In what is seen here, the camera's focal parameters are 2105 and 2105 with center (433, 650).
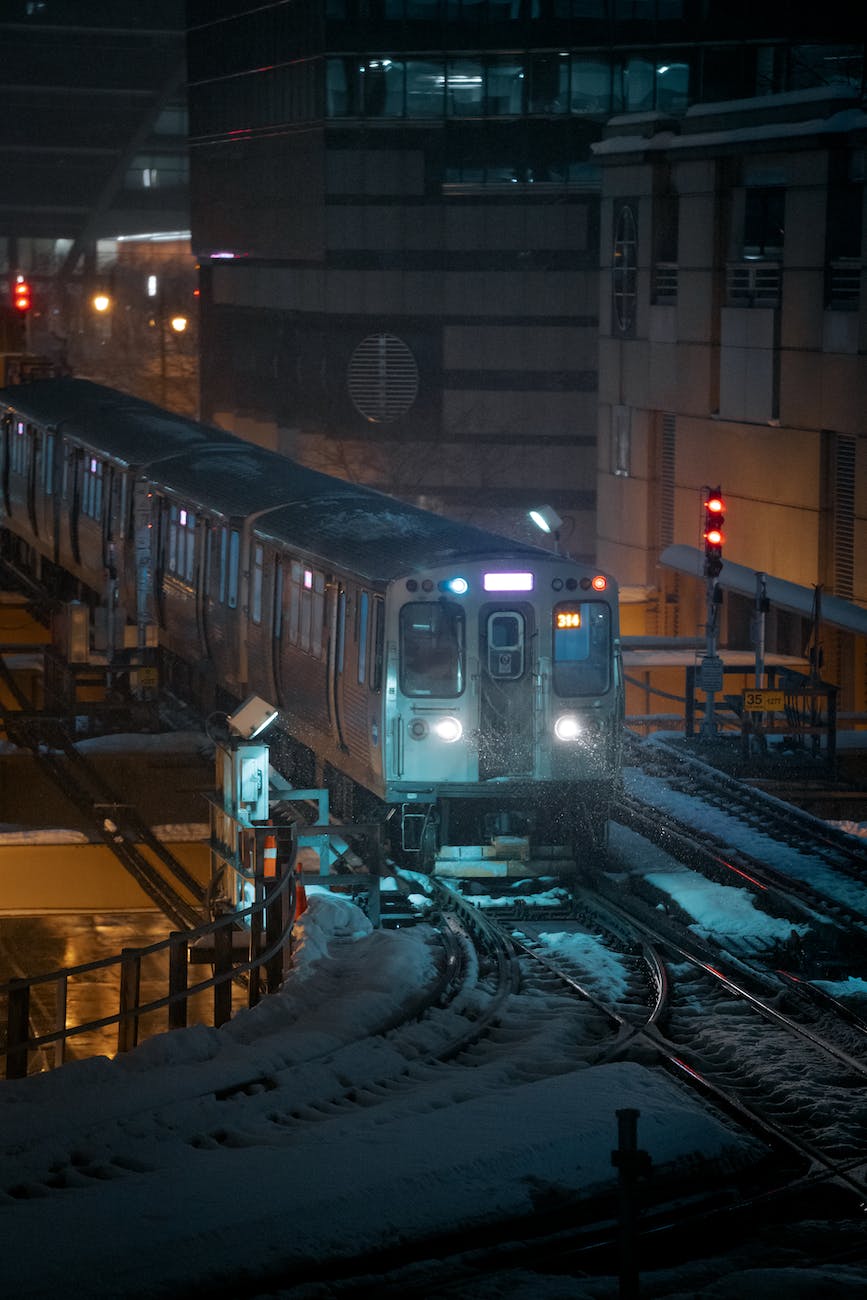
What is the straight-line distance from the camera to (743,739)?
2431 centimetres

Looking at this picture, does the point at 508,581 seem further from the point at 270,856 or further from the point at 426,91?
the point at 426,91

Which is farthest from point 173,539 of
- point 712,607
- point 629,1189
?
point 629,1189

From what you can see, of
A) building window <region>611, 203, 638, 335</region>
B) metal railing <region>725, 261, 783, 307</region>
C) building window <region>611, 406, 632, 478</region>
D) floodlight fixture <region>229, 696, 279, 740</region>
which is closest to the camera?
floodlight fixture <region>229, 696, 279, 740</region>

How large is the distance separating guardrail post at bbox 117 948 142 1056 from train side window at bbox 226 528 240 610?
8485mm

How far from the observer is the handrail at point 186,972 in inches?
489

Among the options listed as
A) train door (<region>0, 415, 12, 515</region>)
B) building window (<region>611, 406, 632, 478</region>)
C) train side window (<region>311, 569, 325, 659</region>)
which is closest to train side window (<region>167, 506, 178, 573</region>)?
train side window (<region>311, 569, 325, 659</region>)

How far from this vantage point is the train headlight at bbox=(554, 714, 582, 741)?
672 inches

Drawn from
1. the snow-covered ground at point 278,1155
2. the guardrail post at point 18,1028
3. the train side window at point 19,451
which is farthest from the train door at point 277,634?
the train side window at point 19,451

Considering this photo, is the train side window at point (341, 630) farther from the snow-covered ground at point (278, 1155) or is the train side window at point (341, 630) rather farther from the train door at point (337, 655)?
the snow-covered ground at point (278, 1155)

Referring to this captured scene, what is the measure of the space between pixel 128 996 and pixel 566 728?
17.1 feet

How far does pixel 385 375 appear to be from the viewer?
48812mm

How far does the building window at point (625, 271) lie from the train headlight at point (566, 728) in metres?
20.3

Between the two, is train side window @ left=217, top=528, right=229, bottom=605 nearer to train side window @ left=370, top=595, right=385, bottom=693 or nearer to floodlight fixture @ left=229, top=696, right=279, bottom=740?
train side window @ left=370, top=595, right=385, bottom=693

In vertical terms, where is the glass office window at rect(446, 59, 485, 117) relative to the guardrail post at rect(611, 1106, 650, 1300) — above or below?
above
